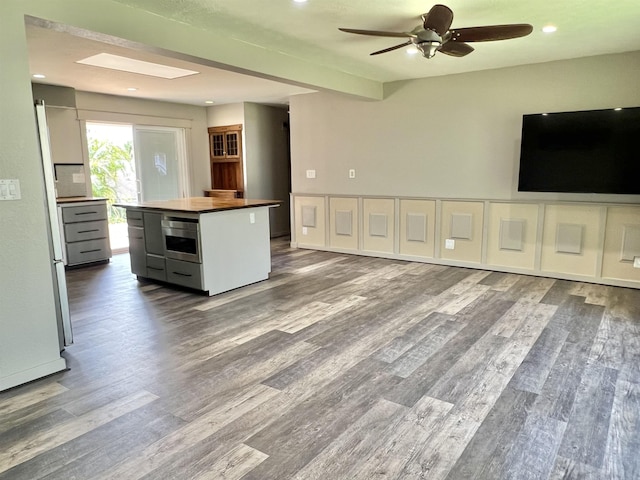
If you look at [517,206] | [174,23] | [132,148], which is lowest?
[517,206]

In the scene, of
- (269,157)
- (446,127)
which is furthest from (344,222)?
(269,157)

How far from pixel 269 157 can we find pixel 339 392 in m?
6.13

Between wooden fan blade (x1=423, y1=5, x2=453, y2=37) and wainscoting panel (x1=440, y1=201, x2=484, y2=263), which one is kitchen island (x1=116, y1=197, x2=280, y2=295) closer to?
wainscoting panel (x1=440, y1=201, x2=484, y2=263)

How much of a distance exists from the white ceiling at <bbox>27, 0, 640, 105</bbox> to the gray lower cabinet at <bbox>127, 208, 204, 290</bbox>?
5.64ft

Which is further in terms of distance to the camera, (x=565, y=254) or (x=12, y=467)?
(x=565, y=254)

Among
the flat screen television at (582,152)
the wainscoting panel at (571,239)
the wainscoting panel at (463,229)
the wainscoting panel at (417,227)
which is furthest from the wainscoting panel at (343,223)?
the wainscoting panel at (571,239)

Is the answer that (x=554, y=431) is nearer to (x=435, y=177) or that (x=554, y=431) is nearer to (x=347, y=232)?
(x=435, y=177)

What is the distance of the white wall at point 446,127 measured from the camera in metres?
4.58

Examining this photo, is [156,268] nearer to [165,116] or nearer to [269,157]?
[165,116]

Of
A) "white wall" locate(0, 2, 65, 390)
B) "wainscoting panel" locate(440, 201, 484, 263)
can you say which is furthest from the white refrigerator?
"wainscoting panel" locate(440, 201, 484, 263)

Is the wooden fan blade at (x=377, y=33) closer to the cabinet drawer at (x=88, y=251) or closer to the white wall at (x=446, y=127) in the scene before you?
the white wall at (x=446, y=127)

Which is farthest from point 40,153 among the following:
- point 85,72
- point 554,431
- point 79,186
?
point 79,186

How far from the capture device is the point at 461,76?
17.4 feet

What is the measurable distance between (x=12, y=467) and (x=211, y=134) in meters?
6.87
